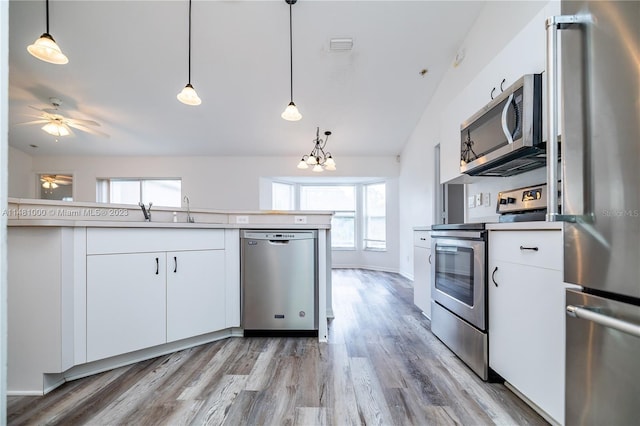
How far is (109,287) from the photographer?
164 centimetres

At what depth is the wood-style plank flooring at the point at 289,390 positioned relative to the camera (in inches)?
49.6

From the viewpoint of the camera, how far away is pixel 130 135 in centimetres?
489

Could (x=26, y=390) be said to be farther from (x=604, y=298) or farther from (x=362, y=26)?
(x=362, y=26)

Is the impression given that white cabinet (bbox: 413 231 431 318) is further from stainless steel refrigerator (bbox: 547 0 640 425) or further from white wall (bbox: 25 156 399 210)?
white wall (bbox: 25 156 399 210)

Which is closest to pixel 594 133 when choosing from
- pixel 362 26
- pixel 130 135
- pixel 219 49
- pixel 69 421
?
→ pixel 69 421

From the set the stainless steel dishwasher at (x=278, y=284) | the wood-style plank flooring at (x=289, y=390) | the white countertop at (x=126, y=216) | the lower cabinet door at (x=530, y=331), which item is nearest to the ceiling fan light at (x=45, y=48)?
the white countertop at (x=126, y=216)

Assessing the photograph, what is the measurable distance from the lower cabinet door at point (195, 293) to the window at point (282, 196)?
386cm

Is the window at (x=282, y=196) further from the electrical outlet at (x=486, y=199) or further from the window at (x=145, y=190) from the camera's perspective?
the electrical outlet at (x=486, y=199)

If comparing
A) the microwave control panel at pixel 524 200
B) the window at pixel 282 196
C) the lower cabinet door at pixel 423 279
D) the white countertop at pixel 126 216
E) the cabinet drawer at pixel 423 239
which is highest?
the window at pixel 282 196

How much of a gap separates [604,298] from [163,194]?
256 inches

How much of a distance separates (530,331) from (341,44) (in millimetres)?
3192

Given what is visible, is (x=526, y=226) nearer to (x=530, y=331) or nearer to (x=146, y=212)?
(x=530, y=331)

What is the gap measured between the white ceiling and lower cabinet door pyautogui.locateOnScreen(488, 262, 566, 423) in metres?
2.81

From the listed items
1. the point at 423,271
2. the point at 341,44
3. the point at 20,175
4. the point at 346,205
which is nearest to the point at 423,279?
the point at 423,271
